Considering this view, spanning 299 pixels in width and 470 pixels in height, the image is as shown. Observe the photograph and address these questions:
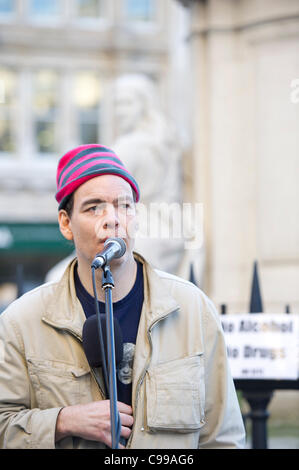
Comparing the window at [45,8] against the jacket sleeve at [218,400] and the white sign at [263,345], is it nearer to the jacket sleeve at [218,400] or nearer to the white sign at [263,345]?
the white sign at [263,345]

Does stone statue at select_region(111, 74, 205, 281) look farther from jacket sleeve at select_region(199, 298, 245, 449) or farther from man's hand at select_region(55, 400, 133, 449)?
man's hand at select_region(55, 400, 133, 449)

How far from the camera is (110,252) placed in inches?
96.7

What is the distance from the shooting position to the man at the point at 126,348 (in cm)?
256

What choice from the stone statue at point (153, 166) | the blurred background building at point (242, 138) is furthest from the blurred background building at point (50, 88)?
the stone statue at point (153, 166)

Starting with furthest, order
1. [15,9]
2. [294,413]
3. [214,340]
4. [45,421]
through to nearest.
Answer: [15,9] < [294,413] < [214,340] < [45,421]

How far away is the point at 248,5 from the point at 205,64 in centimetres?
58

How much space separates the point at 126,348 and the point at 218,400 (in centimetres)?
31

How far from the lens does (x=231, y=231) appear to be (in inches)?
267

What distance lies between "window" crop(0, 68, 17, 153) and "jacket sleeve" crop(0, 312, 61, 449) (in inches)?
809

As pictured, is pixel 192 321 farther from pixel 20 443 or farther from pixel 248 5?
pixel 248 5

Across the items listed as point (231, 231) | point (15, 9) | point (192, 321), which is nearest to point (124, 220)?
point (192, 321)

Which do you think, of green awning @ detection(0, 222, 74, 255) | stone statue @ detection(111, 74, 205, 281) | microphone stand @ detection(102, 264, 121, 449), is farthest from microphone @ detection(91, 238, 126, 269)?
green awning @ detection(0, 222, 74, 255)

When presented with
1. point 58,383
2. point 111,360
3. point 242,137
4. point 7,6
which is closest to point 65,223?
point 58,383

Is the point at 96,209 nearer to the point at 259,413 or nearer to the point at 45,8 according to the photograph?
the point at 259,413
